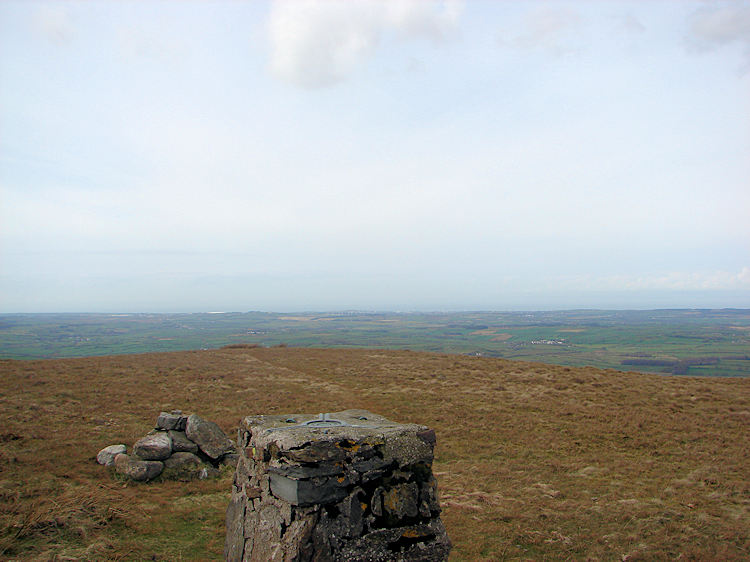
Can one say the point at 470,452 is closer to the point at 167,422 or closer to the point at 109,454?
the point at 167,422

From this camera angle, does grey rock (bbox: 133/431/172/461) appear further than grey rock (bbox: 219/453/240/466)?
No

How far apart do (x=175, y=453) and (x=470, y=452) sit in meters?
9.75

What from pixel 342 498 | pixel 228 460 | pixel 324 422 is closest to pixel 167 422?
pixel 228 460

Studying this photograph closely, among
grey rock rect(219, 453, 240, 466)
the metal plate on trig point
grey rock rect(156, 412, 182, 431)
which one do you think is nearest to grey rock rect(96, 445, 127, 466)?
grey rock rect(156, 412, 182, 431)

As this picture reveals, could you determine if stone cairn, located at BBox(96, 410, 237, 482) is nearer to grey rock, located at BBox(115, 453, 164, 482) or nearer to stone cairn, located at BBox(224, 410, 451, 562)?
grey rock, located at BBox(115, 453, 164, 482)

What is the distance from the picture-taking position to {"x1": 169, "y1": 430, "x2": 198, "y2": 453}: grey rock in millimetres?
12273

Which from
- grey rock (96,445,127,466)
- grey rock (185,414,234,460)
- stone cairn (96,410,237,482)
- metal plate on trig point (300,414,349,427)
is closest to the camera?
metal plate on trig point (300,414,349,427)

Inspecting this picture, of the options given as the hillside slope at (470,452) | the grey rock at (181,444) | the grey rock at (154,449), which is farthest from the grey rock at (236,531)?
the grey rock at (181,444)

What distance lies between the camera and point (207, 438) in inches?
504

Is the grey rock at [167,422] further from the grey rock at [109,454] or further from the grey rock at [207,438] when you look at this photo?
the grey rock at [109,454]

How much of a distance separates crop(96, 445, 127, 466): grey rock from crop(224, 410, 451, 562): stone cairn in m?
7.78

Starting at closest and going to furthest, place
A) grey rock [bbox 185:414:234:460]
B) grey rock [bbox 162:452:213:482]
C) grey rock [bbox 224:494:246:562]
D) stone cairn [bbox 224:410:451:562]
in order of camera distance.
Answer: stone cairn [bbox 224:410:451:562] < grey rock [bbox 224:494:246:562] < grey rock [bbox 162:452:213:482] < grey rock [bbox 185:414:234:460]

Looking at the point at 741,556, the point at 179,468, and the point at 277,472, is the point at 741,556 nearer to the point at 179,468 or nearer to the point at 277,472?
the point at 277,472

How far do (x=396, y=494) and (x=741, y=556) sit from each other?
7619 millimetres
